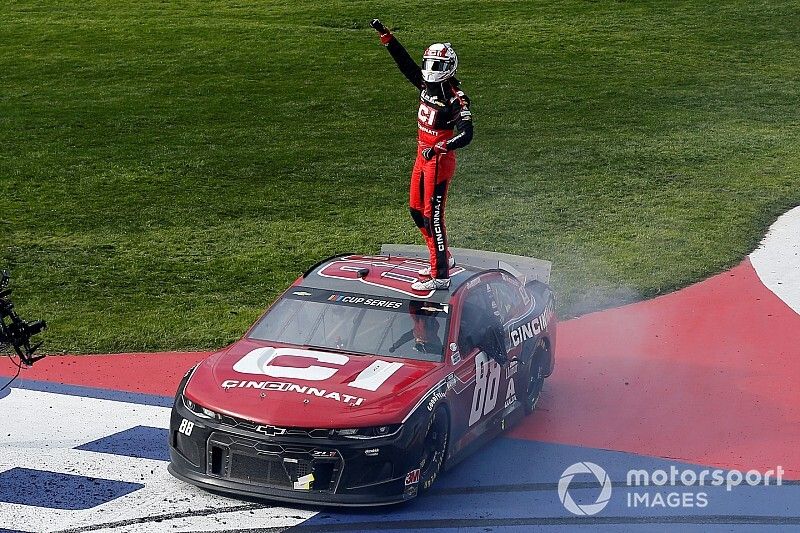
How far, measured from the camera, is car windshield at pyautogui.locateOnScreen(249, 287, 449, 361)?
373 inches

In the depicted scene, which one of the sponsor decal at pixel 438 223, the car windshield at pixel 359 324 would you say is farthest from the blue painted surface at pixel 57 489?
the sponsor decal at pixel 438 223

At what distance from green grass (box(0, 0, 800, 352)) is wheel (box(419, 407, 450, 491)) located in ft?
16.3

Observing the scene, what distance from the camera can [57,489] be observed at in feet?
28.9

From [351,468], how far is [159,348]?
5.52 metres

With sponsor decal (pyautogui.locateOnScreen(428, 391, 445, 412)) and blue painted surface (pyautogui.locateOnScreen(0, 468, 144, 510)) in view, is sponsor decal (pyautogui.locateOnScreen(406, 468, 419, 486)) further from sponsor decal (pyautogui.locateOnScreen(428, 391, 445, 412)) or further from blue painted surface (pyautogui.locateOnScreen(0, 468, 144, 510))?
blue painted surface (pyautogui.locateOnScreen(0, 468, 144, 510))

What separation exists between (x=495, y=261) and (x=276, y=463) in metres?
4.51

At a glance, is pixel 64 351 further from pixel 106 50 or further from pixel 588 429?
pixel 106 50

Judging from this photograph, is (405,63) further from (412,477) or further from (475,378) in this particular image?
(412,477)

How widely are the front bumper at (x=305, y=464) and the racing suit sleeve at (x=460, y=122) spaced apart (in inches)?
124

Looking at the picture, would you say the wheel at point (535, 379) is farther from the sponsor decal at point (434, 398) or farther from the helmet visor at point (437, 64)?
the helmet visor at point (437, 64)

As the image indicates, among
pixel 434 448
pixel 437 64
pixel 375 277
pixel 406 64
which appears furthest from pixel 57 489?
pixel 406 64

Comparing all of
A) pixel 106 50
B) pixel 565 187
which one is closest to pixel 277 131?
pixel 565 187

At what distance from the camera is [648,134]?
24609mm

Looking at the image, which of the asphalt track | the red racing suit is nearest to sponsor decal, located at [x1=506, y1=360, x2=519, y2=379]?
the asphalt track
